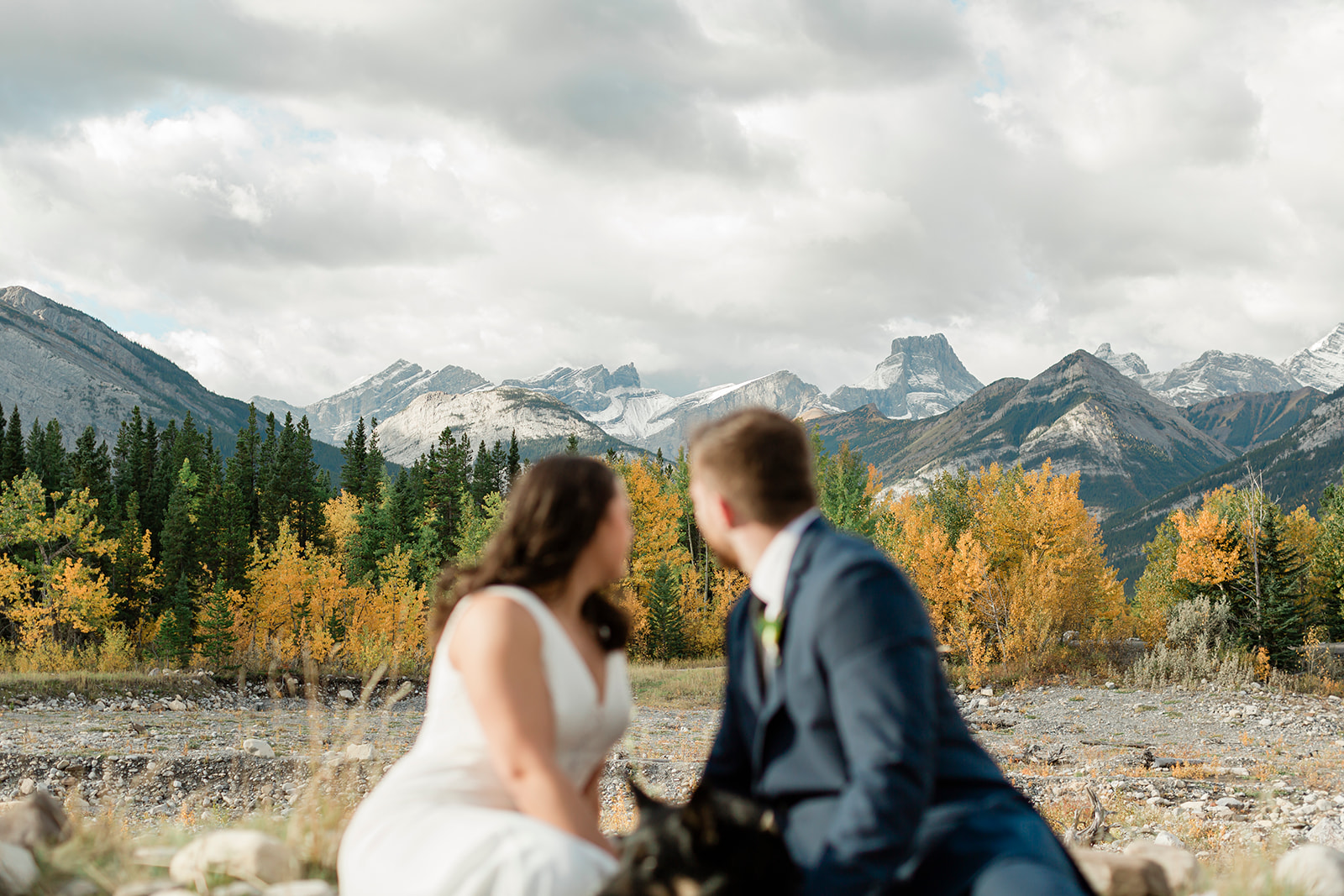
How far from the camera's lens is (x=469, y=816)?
2465 mm

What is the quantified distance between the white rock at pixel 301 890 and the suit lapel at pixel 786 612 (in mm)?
2223

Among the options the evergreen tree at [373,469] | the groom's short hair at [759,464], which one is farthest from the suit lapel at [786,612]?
the evergreen tree at [373,469]

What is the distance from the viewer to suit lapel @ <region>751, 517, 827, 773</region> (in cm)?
239

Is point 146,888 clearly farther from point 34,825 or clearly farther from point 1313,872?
point 1313,872

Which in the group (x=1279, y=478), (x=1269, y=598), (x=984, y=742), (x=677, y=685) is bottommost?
(x=677, y=685)

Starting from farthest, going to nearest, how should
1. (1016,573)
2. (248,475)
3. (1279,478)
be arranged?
(1279,478)
(248,475)
(1016,573)

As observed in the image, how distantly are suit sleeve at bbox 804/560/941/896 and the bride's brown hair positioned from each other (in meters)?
0.91

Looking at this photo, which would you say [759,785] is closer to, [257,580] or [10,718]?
[10,718]

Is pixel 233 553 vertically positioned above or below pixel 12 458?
below

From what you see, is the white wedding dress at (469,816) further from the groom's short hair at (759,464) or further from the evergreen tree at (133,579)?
the evergreen tree at (133,579)

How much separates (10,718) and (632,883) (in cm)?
2384

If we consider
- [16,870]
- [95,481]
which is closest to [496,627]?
[16,870]

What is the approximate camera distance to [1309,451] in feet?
584

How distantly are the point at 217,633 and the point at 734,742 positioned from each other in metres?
32.6
